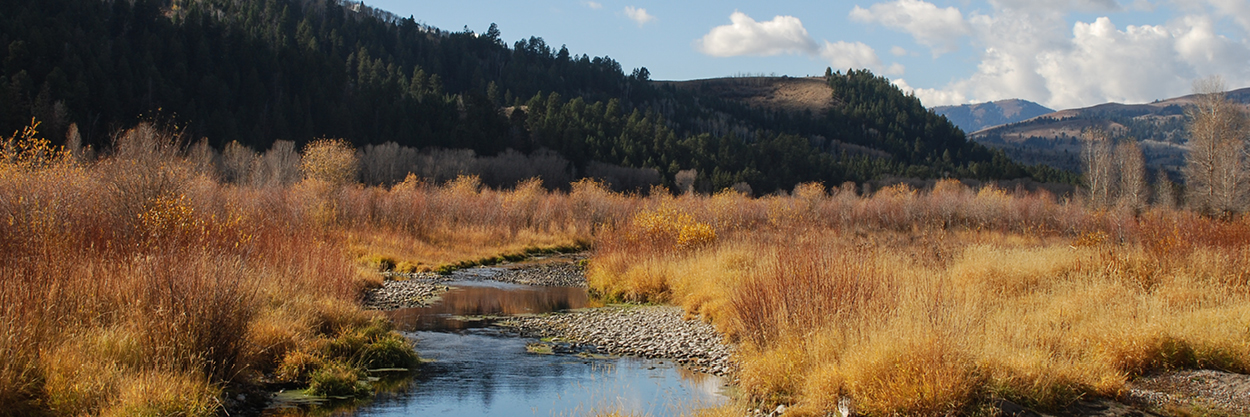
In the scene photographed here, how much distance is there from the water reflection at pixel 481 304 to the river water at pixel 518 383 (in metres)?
0.29

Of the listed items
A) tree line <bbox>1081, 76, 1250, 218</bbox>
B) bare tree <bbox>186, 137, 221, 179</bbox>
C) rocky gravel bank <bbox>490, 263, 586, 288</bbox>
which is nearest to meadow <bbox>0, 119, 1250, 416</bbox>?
rocky gravel bank <bbox>490, 263, 586, 288</bbox>

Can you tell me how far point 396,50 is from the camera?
147375 mm

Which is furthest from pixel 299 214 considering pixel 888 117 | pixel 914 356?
pixel 888 117

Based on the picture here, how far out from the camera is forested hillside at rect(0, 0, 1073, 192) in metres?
74.2

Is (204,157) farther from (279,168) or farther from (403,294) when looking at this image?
(403,294)

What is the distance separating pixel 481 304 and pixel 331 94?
290 ft

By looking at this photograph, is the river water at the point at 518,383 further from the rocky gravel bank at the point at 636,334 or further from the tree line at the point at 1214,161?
the tree line at the point at 1214,161

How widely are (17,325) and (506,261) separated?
101ft

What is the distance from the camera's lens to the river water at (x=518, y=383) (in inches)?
432

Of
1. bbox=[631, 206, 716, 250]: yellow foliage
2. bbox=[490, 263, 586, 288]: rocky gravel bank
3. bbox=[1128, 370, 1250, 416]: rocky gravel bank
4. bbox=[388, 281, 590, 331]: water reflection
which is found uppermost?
bbox=[631, 206, 716, 250]: yellow foliage

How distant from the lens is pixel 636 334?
17.0m

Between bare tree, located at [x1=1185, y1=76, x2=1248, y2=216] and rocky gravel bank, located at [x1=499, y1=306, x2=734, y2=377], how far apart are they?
4720cm

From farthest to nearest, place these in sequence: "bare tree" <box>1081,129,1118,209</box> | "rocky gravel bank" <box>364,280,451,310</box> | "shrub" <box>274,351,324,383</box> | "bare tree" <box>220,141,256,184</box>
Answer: "bare tree" <box>1081,129,1118,209</box>, "bare tree" <box>220,141,256,184</box>, "rocky gravel bank" <box>364,280,451,310</box>, "shrub" <box>274,351,324,383</box>

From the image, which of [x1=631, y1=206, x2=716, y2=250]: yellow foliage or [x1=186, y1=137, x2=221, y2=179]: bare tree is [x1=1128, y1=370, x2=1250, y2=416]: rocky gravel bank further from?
[x1=186, y1=137, x2=221, y2=179]: bare tree
